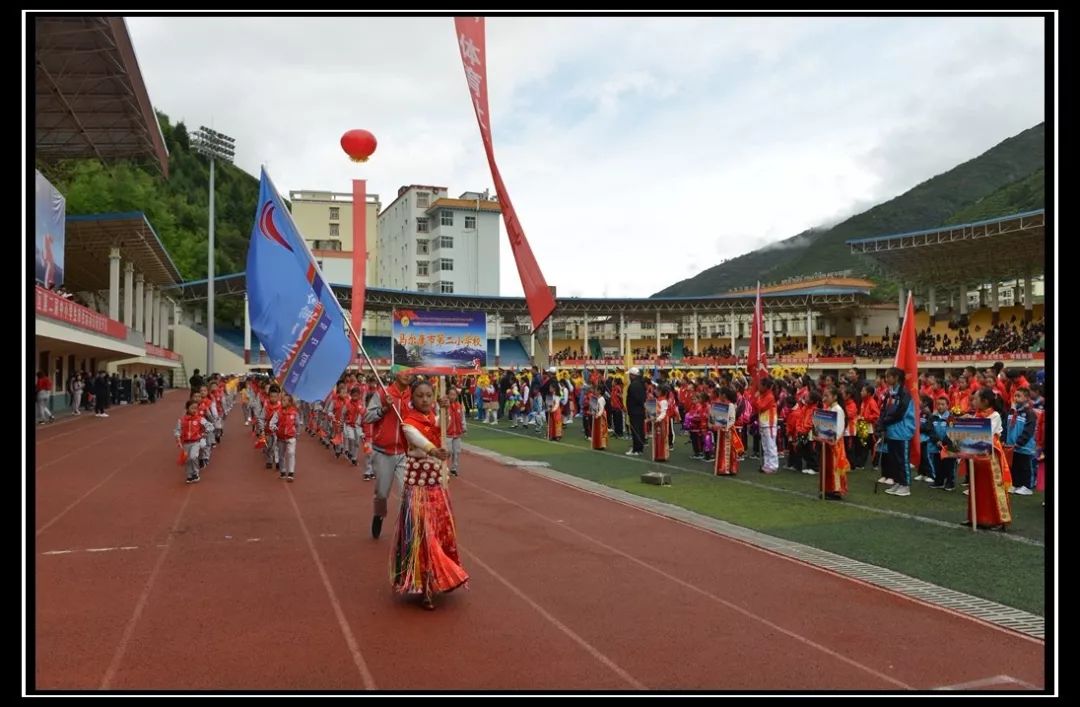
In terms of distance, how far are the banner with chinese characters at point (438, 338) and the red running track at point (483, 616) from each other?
39065mm

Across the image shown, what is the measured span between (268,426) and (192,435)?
4.71 feet

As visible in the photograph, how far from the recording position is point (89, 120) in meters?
33.2

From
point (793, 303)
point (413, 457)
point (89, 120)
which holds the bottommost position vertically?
point (413, 457)

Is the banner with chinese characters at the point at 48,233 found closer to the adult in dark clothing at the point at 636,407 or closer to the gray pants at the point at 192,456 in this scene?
the gray pants at the point at 192,456

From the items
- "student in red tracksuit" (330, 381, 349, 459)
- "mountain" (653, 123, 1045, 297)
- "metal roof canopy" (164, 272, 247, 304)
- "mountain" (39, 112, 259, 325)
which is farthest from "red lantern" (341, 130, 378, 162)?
"mountain" (653, 123, 1045, 297)

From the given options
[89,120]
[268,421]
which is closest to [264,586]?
[268,421]

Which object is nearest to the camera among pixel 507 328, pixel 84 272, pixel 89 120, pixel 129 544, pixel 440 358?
pixel 129 544

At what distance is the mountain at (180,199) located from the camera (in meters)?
48.0

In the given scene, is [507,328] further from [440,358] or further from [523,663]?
[523,663]

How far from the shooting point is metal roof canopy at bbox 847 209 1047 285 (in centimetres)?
4219

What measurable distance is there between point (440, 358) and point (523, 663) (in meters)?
44.8

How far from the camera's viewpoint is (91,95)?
101ft

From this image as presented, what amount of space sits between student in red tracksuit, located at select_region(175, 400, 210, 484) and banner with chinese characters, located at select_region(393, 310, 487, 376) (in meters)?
35.8

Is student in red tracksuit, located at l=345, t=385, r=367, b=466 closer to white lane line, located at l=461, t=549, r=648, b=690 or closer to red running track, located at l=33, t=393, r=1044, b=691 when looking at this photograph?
red running track, located at l=33, t=393, r=1044, b=691
